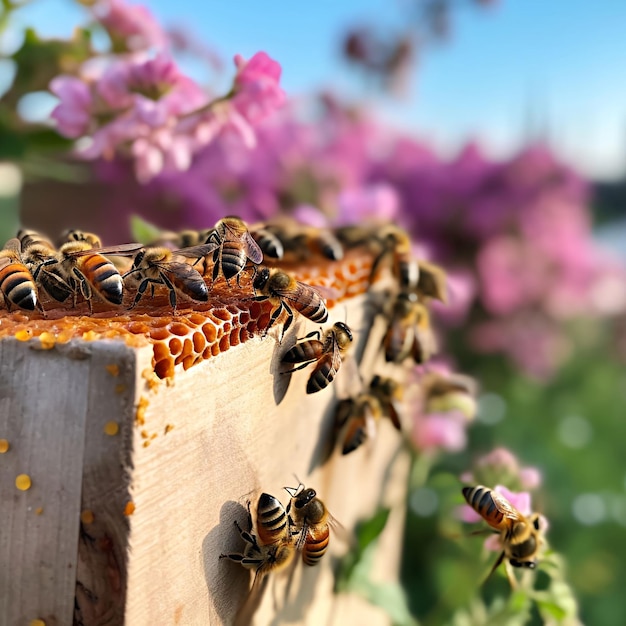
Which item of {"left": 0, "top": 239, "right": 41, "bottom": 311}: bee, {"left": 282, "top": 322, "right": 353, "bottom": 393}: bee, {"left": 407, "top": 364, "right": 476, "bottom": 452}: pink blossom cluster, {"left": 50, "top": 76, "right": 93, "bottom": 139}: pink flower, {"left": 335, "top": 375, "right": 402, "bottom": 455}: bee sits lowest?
{"left": 407, "top": 364, "right": 476, "bottom": 452}: pink blossom cluster

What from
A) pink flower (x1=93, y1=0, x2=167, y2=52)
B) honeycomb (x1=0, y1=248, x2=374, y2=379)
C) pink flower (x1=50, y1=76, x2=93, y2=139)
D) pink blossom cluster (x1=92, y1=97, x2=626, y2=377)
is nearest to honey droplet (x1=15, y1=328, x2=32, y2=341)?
honeycomb (x1=0, y1=248, x2=374, y2=379)

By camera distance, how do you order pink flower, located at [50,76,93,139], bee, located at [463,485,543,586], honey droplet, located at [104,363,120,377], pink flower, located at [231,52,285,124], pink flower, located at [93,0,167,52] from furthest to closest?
pink flower, located at [93,0,167,52], pink flower, located at [50,76,93,139], pink flower, located at [231,52,285,124], bee, located at [463,485,543,586], honey droplet, located at [104,363,120,377]

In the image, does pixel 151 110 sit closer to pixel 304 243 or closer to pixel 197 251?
pixel 304 243

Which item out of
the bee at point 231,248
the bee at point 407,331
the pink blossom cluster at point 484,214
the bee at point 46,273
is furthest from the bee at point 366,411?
the pink blossom cluster at point 484,214

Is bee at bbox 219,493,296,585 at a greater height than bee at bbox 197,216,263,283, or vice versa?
bee at bbox 197,216,263,283

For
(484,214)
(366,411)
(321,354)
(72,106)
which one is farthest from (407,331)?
(484,214)

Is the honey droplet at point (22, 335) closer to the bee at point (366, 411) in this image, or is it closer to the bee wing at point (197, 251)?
the bee wing at point (197, 251)

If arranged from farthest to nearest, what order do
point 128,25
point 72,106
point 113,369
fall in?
point 128,25 < point 72,106 < point 113,369

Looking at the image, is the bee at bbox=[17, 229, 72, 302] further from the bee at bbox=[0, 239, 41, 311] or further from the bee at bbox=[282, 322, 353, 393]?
the bee at bbox=[282, 322, 353, 393]
